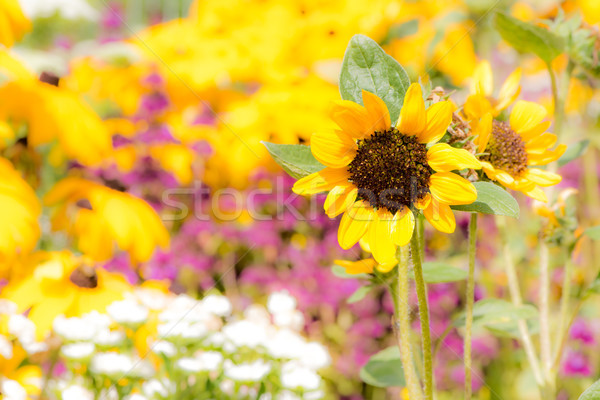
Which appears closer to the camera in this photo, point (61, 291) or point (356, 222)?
point (356, 222)

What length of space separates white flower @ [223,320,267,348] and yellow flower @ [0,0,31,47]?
666mm

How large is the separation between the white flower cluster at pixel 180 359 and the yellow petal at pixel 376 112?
1.17ft

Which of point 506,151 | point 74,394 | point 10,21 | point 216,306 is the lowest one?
point 74,394

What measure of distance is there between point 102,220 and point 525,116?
88 centimetres

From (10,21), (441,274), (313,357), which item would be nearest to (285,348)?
(313,357)

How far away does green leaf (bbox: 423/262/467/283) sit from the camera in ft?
1.54

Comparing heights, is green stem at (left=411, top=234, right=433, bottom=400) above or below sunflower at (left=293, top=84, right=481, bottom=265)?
below

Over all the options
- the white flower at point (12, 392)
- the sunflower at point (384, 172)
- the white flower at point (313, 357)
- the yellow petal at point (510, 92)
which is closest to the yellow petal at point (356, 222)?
the sunflower at point (384, 172)

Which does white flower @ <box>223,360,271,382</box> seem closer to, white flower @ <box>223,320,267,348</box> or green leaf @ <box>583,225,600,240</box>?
white flower @ <box>223,320,267,348</box>

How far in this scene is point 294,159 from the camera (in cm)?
39

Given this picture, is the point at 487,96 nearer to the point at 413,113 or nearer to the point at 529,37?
the point at 529,37

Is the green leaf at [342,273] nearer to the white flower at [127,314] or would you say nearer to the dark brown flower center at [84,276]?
the white flower at [127,314]

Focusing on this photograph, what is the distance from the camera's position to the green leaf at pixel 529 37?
544mm

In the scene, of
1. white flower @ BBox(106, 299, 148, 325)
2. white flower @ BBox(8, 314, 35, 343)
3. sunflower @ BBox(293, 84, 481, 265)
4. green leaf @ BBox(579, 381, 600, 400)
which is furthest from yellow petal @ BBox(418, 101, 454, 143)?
white flower @ BBox(8, 314, 35, 343)
